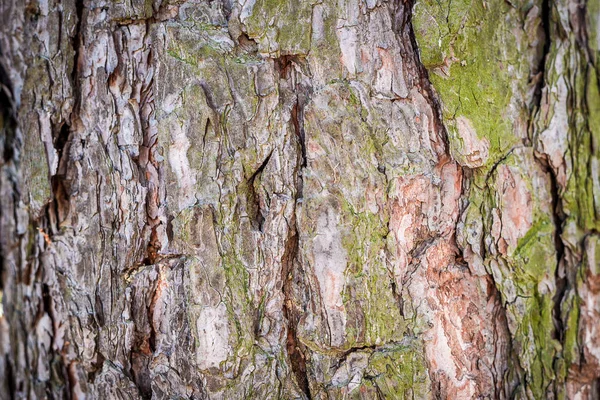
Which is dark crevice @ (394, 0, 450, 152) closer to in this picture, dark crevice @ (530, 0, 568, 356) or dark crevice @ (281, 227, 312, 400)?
dark crevice @ (530, 0, 568, 356)

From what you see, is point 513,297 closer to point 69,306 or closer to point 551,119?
point 551,119

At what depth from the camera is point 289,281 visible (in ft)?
3.94

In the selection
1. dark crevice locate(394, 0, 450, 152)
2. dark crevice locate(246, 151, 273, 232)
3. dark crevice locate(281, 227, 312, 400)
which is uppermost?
dark crevice locate(394, 0, 450, 152)

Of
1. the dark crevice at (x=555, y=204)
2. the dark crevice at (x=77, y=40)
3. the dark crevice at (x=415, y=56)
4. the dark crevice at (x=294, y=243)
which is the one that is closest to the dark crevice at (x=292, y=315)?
the dark crevice at (x=294, y=243)

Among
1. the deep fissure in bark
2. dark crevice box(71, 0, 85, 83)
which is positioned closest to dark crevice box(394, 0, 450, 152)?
the deep fissure in bark

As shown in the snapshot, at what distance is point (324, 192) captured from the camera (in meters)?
1.15

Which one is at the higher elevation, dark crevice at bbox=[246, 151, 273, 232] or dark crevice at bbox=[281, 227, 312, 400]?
dark crevice at bbox=[246, 151, 273, 232]

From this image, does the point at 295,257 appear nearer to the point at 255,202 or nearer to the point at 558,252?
the point at 255,202

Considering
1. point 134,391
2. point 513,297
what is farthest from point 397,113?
point 134,391

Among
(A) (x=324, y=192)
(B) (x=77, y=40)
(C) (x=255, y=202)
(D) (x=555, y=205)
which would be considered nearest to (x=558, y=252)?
(D) (x=555, y=205)

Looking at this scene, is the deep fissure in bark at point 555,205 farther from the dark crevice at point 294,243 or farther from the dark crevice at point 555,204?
the dark crevice at point 294,243

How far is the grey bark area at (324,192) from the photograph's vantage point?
1.06 meters

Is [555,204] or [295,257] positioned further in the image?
[295,257]

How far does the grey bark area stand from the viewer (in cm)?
106
